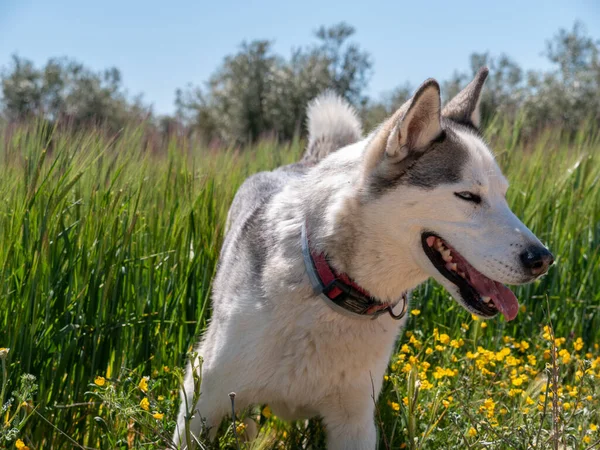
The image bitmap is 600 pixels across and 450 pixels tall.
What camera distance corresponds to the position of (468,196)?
2328 mm

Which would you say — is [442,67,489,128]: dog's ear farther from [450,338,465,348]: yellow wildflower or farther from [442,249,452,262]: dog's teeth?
[450,338,465,348]: yellow wildflower

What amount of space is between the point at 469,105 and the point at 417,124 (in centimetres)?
66

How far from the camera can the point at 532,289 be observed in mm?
4211

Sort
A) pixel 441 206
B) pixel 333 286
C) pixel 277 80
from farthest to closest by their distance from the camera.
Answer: pixel 277 80, pixel 333 286, pixel 441 206

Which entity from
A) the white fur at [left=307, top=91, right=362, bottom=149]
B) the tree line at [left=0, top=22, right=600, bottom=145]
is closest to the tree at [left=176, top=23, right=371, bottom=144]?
the tree line at [left=0, top=22, right=600, bottom=145]

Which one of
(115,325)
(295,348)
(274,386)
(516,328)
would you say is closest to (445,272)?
(295,348)

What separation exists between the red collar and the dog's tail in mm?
1721

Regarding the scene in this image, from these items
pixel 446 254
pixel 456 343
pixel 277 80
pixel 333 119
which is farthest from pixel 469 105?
pixel 277 80

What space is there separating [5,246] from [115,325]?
618 mm

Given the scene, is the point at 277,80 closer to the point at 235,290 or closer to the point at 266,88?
the point at 266,88

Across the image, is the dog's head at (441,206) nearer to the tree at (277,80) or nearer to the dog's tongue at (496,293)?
the dog's tongue at (496,293)

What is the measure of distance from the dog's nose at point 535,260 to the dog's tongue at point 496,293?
0.21 m

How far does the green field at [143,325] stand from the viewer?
2.44m

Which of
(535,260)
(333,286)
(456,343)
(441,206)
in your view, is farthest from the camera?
(456,343)
